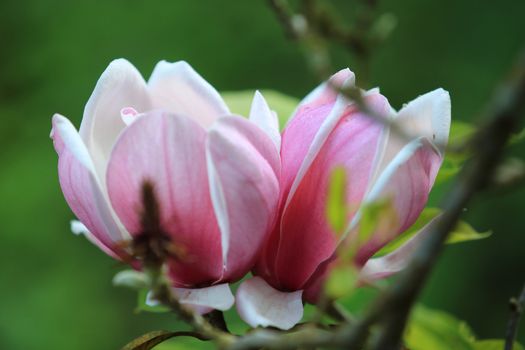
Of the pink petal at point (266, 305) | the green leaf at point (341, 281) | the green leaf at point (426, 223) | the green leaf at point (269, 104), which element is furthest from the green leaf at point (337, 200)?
the green leaf at point (269, 104)

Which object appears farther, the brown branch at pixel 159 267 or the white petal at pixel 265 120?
the white petal at pixel 265 120

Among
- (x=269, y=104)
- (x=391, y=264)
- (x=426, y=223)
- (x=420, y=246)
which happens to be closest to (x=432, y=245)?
(x=420, y=246)

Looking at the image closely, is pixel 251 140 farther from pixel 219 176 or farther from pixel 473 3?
pixel 473 3

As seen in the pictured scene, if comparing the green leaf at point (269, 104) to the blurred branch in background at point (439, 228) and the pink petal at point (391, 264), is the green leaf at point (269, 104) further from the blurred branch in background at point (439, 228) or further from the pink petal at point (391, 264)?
the blurred branch in background at point (439, 228)

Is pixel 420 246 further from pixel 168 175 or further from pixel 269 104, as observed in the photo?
pixel 269 104

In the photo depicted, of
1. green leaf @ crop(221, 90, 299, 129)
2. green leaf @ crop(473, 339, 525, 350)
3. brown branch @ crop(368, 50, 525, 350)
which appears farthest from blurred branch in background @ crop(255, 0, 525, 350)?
green leaf @ crop(221, 90, 299, 129)

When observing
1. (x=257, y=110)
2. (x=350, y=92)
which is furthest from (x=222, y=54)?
(x=350, y=92)
